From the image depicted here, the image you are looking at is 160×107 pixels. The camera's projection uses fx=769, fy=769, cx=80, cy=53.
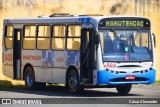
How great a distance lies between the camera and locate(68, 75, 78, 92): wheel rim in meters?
24.6

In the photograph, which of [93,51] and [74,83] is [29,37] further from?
[93,51]

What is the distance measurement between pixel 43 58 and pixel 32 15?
4.45 metres

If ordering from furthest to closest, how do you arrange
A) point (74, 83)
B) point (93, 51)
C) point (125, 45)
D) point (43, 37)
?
point (43, 37) → point (74, 83) → point (125, 45) → point (93, 51)

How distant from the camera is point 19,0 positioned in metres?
29.9

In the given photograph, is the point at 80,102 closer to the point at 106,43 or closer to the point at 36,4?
the point at 106,43

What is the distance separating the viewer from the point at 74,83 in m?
24.7

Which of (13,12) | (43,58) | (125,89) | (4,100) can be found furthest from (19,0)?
(4,100)

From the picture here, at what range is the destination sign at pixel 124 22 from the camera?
23.8 m

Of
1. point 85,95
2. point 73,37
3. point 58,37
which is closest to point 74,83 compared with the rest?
point 85,95

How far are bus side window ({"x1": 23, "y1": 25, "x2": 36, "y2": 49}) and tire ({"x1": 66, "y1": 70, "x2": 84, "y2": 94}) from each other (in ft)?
8.37

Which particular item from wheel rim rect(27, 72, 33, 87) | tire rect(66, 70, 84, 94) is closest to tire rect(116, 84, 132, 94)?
tire rect(66, 70, 84, 94)

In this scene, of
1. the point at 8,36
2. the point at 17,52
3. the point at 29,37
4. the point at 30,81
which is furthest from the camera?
the point at 8,36

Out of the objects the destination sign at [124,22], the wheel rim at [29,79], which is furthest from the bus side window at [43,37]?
the destination sign at [124,22]

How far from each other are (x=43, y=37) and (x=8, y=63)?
2522mm
